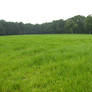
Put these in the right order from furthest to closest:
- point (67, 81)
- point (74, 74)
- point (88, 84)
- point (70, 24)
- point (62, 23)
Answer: point (62, 23) → point (70, 24) → point (74, 74) → point (67, 81) → point (88, 84)

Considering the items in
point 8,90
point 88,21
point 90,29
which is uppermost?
point 88,21

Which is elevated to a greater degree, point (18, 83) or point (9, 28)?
point (9, 28)

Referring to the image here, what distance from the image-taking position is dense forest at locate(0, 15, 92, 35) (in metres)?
50.6

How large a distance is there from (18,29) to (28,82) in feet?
201

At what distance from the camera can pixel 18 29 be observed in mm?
61219

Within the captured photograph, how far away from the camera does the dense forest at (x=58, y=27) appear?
50597 mm

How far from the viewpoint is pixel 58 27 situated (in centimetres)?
6253

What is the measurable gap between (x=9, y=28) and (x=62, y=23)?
30.3 metres

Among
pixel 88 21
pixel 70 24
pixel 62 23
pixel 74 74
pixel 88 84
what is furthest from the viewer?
pixel 62 23

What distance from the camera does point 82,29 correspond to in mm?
52938

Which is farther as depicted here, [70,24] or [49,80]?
[70,24]

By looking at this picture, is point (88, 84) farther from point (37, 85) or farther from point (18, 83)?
point (18, 83)

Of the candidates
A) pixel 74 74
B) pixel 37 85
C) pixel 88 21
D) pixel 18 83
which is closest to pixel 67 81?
pixel 74 74

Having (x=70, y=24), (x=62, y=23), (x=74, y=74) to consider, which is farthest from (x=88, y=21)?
(x=74, y=74)
